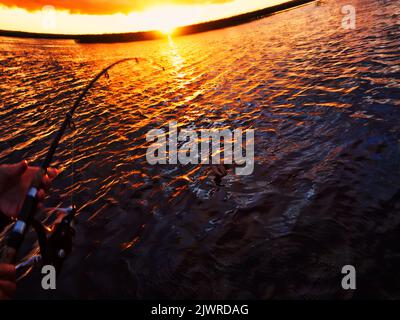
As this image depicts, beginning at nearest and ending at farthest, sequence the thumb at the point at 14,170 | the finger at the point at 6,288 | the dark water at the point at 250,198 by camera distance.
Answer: the finger at the point at 6,288 → the thumb at the point at 14,170 → the dark water at the point at 250,198

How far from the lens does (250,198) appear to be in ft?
22.6

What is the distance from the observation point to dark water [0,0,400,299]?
4.98 meters

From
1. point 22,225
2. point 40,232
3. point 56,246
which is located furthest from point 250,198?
point 22,225

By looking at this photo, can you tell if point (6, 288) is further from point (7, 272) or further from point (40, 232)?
point (40, 232)

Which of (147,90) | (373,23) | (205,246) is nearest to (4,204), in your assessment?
(205,246)

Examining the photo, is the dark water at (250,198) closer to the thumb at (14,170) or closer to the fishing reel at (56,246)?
the fishing reel at (56,246)

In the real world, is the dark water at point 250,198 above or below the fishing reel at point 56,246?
below

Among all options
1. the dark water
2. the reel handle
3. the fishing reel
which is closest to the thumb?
the reel handle

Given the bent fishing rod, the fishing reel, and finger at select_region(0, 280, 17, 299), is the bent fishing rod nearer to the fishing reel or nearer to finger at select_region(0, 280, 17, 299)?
the fishing reel

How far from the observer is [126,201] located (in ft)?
25.0

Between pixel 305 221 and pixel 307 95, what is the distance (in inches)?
347

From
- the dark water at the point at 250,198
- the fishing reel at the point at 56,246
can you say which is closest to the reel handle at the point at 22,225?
the fishing reel at the point at 56,246

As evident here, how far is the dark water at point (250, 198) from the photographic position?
498 cm

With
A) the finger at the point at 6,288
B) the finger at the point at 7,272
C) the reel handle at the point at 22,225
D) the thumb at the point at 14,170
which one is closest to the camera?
the finger at the point at 6,288
